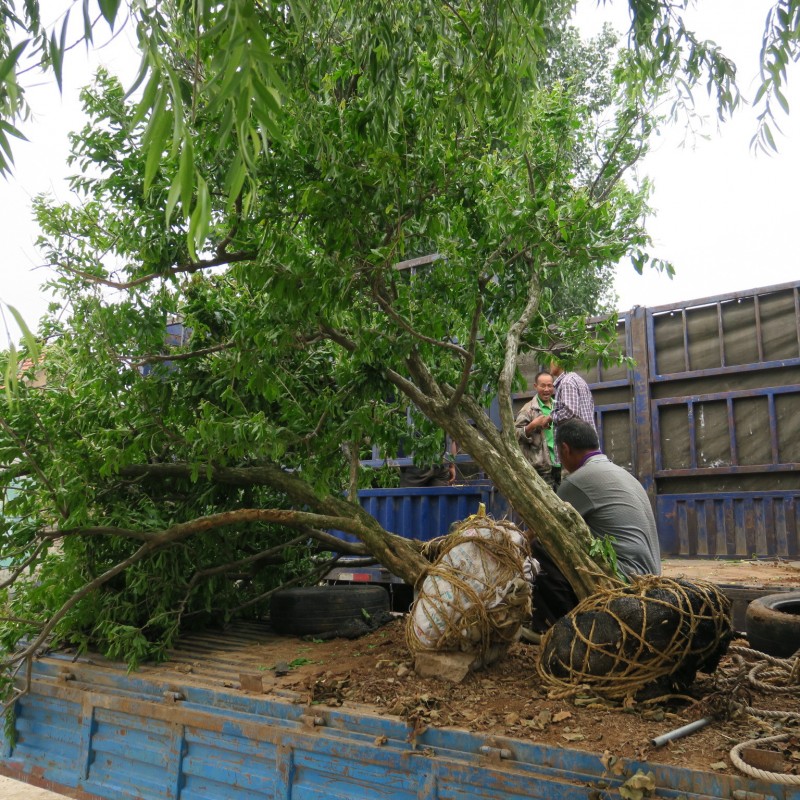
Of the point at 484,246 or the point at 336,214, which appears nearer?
the point at 336,214

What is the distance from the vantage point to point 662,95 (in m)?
4.56

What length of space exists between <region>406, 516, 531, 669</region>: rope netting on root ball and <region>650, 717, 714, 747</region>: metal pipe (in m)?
1.11

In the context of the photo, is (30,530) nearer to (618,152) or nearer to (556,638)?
(556,638)

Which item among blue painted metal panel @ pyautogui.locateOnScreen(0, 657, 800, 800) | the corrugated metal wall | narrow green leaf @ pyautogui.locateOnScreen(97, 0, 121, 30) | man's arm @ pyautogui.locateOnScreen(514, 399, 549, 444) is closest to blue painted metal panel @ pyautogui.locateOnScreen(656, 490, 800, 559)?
the corrugated metal wall

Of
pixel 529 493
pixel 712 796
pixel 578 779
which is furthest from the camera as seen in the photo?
pixel 529 493

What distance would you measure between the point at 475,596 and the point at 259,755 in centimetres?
125

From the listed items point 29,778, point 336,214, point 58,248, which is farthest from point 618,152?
point 29,778

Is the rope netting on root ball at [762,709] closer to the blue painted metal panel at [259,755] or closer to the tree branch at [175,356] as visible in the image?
the blue painted metal panel at [259,755]

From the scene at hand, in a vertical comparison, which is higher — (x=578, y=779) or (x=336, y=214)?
(x=336, y=214)

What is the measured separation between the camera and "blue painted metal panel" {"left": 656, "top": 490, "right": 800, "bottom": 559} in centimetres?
597

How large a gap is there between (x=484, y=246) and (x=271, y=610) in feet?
9.61

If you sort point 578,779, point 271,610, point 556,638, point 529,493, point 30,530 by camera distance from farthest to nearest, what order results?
point 271,610 → point 30,530 → point 529,493 → point 556,638 → point 578,779

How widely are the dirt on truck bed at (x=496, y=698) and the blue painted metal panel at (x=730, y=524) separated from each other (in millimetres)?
1868

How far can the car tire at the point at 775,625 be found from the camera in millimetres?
3729
